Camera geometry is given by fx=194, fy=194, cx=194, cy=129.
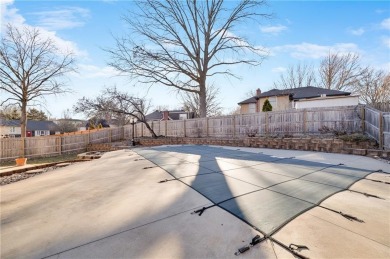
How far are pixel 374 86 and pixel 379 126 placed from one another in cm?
2376

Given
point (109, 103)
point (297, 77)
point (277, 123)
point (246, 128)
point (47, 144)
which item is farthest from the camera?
point (297, 77)

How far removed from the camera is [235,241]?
Answer: 1810mm

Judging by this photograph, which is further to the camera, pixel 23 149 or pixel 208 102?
pixel 208 102

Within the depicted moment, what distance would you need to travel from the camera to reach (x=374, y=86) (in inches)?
914

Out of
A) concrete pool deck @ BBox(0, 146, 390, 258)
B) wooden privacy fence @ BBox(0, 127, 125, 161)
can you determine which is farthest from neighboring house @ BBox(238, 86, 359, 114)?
wooden privacy fence @ BBox(0, 127, 125, 161)

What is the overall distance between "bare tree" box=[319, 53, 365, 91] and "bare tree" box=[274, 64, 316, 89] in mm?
1427

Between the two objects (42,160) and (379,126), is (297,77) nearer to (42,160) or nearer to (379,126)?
(379,126)

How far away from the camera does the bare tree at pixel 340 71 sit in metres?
24.3

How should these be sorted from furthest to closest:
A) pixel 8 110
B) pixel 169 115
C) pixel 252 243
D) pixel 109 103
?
pixel 169 115, pixel 8 110, pixel 109 103, pixel 252 243

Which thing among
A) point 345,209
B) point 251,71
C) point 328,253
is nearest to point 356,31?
point 251,71

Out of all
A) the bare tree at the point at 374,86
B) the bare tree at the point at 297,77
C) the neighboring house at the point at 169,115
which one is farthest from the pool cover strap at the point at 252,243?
the bare tree at the point at 297,77

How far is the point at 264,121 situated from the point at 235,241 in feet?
32.3

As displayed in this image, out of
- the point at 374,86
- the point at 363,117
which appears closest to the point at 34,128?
the point at 363,117

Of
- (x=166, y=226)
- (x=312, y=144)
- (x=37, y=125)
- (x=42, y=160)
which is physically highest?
(x=37, y=125)
